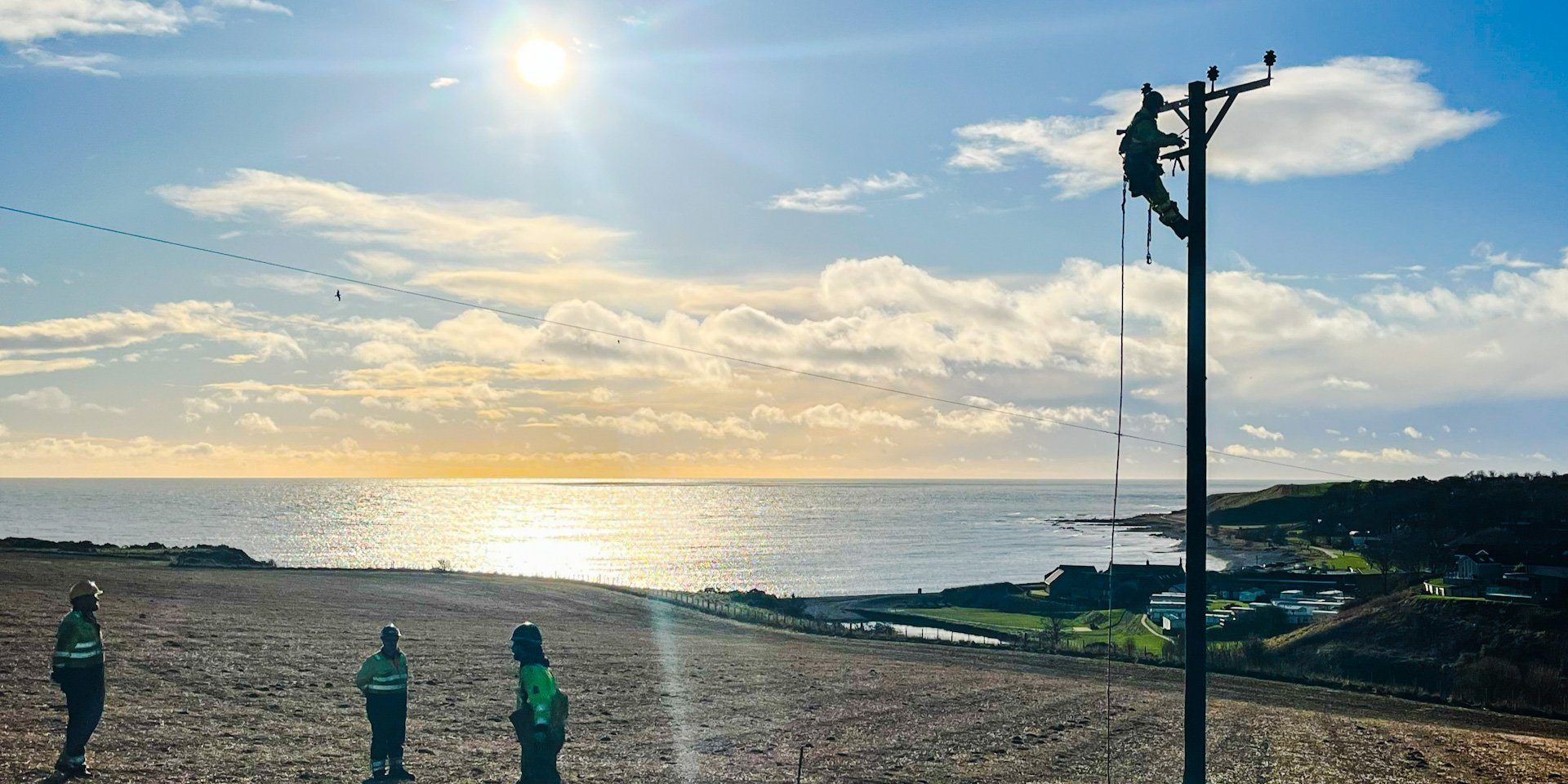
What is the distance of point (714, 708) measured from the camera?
23.9 m

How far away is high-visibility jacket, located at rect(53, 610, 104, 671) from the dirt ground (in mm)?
1678

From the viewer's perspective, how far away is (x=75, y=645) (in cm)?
1344

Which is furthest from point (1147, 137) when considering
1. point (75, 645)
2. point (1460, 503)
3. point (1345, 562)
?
point (1460, 503)

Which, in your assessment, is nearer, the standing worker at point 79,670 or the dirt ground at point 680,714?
the standing worker at point 79,670

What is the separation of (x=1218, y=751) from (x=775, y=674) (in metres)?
11.9

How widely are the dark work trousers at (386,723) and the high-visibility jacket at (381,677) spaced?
0.19ft

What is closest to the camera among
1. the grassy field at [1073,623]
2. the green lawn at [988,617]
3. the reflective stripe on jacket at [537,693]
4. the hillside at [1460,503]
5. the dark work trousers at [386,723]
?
the reflective stripe on jacket at [537,693]

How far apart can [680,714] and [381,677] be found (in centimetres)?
1008

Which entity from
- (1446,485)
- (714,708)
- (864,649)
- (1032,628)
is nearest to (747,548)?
(1446,485)

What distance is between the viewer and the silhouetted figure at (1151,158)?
1219 cm

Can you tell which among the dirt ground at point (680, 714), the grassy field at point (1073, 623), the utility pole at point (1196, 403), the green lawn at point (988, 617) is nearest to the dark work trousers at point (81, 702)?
the dirt ground at point (680, 714)

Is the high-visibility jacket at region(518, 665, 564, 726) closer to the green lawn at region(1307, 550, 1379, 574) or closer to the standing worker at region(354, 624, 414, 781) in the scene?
the standing worker at region(354, 624, 414, 781)

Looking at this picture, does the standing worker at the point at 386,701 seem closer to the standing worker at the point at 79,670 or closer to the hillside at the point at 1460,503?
the standing worker at the point at 79,670

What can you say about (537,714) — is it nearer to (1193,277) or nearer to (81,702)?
(81,702)
